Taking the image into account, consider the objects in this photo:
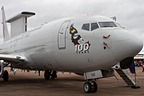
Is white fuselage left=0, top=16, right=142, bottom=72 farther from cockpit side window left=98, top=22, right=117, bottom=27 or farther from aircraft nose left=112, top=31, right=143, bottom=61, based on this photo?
cockpit side window left=98, top=22, right=117, bottom=27

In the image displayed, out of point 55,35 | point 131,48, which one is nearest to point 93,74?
point 131,48

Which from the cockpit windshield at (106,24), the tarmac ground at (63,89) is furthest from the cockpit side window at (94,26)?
the tarmac ground at (63,89)

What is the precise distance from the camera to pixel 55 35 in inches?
537

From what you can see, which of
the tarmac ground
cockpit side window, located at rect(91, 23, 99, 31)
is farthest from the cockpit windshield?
the tarmac ground

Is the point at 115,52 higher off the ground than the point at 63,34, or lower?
lower

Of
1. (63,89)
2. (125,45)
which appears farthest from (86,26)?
(63,89)

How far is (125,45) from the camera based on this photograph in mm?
10219

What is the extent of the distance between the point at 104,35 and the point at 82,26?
161 centimetres

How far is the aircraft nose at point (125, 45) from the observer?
10203mm

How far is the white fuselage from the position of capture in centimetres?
1044

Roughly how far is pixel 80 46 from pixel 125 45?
2277mm

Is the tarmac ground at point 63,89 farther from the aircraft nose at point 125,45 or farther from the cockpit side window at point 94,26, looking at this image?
the cockpit side window at point 94,26

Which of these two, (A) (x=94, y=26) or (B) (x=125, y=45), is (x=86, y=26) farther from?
(B) (x=125, y=45)

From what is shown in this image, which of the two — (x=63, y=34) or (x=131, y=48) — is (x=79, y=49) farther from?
(x=131, y=48)
